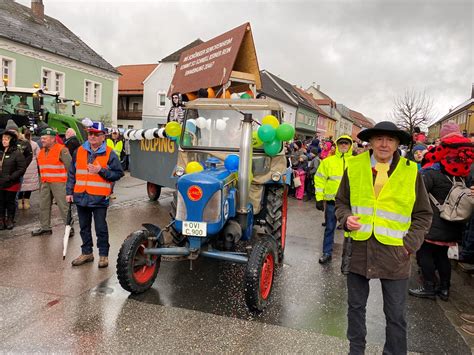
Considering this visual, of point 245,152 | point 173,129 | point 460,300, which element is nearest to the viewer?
point 245,152

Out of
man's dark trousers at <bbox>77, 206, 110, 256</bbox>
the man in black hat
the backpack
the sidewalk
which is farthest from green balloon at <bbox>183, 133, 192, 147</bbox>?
the sidewalk

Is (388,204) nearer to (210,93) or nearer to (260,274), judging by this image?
(260,274)

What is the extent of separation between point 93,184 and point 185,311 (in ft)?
6.54

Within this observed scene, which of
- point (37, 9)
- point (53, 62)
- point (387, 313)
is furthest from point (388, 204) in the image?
point (37, 9)

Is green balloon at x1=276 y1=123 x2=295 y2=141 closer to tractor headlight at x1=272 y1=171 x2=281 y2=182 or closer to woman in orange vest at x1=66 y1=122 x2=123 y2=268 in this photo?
tractor headlight at x1=272 y1=171 x2=281 y2=182

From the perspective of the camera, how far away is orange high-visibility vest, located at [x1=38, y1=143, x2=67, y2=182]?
5.89 metres

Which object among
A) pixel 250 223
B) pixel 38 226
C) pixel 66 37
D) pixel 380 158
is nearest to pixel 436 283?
pixel 250 223

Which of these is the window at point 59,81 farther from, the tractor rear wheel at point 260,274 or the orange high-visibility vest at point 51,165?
the tractor rear wheel at point 260,274

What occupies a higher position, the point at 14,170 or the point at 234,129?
the point at 234,129

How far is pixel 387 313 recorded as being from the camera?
2.71 metres

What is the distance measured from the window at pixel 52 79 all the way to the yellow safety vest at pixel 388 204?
964 inches

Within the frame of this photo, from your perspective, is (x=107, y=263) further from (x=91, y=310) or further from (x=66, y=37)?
(x=66, y=37)

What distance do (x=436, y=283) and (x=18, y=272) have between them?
193 inches

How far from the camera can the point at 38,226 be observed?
21.6ft
